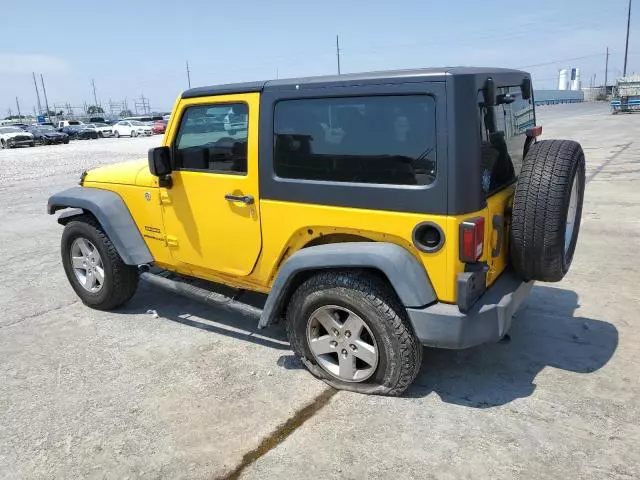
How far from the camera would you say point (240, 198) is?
11.6 ft

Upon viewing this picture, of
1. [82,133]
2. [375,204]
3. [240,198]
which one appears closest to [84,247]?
[240,198]

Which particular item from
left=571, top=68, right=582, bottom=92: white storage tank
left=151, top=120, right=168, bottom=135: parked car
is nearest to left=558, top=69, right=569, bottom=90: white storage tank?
left=571, top=68, right=582, bottom=92: white storage tank

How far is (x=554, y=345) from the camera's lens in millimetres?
3816

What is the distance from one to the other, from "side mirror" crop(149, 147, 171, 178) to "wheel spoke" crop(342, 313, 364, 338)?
1.80 m

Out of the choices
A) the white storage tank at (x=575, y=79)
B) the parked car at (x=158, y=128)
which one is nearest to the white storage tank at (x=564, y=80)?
the white storage tank at (x=575, y=79)

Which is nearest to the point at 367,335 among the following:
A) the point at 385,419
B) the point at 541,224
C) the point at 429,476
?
the point at 385,419

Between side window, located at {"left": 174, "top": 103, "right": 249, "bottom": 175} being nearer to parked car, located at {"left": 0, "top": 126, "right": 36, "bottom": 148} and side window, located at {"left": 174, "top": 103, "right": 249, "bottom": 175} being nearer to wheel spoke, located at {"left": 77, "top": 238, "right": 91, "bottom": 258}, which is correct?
wheel spoke, located at {"left": 77, "top": 238, "right": 91, "bottom": 258}

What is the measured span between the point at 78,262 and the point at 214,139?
2088 mm

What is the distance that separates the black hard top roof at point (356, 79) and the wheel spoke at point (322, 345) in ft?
5.18

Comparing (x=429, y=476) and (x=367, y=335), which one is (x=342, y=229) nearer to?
(x=367, y=335)

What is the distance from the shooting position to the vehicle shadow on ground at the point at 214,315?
409cm

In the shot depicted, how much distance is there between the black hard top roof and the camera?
2.74m

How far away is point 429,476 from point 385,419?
50cm

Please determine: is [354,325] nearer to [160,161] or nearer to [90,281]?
[160,161]
